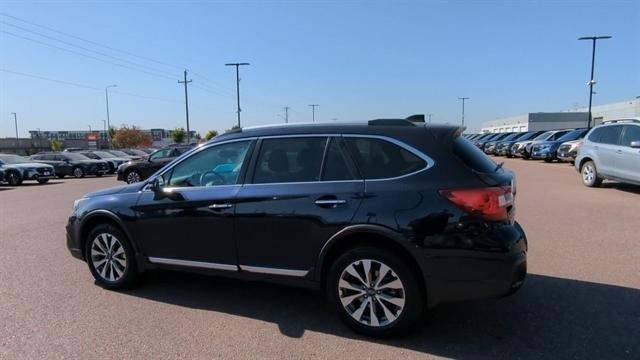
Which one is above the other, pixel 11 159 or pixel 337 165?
pixel 337 165

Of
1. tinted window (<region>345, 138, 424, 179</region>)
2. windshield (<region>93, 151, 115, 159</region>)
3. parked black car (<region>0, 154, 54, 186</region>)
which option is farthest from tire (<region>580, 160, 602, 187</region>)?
windshield (<region>93, 151, 115, 159</region>)

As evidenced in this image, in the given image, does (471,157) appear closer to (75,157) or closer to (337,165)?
(337,165)

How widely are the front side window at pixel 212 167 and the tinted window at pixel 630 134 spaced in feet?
36.1

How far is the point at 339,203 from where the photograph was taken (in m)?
3.96

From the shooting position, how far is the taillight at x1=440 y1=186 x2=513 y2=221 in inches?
145

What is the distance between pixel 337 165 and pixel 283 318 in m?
1.54

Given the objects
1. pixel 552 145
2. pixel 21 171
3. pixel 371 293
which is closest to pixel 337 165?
pixel 371 293

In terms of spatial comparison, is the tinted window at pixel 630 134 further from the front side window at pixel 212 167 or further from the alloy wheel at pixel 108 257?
the alloy wheel at pixel 108 257

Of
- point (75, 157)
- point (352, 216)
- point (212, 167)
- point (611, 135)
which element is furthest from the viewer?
point (75, 157)

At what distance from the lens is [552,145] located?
25.5 metres

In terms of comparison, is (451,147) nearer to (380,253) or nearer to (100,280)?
(380,253)

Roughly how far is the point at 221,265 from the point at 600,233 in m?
6.14

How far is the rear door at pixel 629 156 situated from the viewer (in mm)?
11336

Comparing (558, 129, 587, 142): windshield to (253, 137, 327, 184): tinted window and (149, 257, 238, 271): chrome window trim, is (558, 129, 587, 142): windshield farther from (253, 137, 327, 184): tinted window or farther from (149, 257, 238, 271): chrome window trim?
(149, 257, 238, 271): chrome window trim
